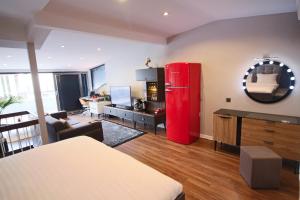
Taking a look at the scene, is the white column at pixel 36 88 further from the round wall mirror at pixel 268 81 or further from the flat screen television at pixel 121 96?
the round wall mirror at pixel 268 81

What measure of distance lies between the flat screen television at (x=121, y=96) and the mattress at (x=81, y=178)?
3663 millimetres

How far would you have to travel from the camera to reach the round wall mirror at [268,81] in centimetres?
278

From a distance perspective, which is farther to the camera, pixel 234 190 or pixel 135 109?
pixel 135 109

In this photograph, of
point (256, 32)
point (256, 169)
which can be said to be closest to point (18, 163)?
point (256, 169)

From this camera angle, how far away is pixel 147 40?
3.84m

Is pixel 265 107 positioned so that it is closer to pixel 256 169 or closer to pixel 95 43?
pixel 256 169

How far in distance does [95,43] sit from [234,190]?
4.44m

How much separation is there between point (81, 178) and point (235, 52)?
3416mm

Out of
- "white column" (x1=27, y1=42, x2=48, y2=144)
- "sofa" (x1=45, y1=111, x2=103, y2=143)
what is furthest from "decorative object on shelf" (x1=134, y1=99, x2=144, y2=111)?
"white column" (x1=27, y1=42, x2=48, y2=144)

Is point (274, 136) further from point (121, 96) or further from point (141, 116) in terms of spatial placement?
point (121, 96)

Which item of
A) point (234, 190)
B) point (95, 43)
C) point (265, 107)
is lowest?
point (234, 190)

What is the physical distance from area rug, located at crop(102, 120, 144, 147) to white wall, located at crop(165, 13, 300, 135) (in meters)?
1.84

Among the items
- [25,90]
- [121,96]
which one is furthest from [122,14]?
[25,90]

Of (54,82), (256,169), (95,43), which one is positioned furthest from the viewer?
(54,82)
